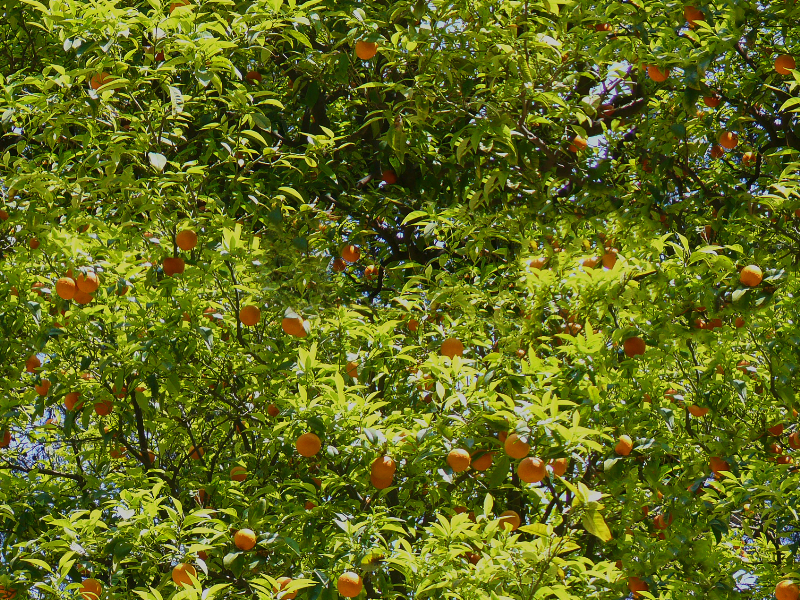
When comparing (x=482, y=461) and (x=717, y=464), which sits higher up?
(x=482, y=461)

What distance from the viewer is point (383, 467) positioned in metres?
3.57

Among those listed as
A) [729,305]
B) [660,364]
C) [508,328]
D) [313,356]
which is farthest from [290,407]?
[729,305]

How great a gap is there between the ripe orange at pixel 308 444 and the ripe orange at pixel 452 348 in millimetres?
830

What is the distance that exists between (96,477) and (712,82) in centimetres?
435

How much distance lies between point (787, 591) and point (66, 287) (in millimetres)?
3226

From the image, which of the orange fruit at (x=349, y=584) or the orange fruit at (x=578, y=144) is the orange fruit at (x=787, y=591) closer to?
the orange fruit at (x=349, y=584)

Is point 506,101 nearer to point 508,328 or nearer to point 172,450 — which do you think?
point 508,328

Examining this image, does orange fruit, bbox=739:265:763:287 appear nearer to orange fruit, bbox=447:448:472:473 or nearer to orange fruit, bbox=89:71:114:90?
orange fruit, bbox=447:448:472:473

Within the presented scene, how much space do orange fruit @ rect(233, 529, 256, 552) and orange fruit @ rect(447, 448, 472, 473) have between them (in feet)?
2.73

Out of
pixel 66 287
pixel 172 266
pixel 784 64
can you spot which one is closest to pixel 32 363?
pixel 66 287

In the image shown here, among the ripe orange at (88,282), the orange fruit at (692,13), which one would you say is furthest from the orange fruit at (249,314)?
the orange fruit at (692,13)

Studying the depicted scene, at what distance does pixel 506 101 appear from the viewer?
15.0 feet

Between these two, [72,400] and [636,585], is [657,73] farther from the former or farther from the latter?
[72,400]

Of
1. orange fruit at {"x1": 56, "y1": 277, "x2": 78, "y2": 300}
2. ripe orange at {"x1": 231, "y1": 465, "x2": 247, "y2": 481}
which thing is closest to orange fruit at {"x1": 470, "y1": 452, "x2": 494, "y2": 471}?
ripe orange at {"x1": 231, "y1": 465, "x2": 247, "y2": 481}
